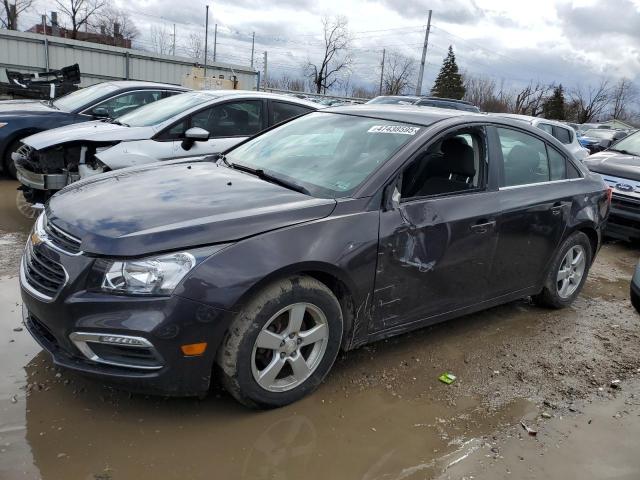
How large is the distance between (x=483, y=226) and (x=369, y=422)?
1563 mm

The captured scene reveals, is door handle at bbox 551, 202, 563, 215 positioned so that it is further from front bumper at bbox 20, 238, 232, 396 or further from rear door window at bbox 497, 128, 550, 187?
front bumper at bbox 20, 238, 232, 396

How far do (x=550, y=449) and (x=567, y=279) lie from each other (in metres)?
2.26

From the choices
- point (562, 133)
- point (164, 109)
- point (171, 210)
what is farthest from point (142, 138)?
point (562, 133)

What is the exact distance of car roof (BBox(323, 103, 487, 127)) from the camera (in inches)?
148

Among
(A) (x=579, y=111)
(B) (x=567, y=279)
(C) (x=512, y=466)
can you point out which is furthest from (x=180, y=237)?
(A) (x=579, y=111)

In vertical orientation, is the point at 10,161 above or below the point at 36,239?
below

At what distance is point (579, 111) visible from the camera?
215ft

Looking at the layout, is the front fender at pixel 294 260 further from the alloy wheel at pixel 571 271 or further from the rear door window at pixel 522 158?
the alloy wheel at pixel 571 271

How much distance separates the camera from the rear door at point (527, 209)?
396 centimetres

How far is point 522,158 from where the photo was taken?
4273 mm

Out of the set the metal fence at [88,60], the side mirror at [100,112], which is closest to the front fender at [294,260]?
the side mirror at [100,112]

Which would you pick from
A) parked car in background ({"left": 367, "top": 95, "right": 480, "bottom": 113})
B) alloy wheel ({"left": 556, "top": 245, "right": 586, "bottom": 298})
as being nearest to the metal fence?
parked car in background ({"left": 367, "top": 95, "right": 480, "bottom": 113})

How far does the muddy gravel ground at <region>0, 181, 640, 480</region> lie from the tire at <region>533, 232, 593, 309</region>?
0.69 m

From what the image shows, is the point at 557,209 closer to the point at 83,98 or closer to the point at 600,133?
the point at 83,98
